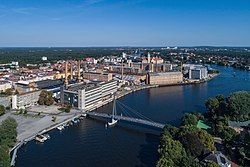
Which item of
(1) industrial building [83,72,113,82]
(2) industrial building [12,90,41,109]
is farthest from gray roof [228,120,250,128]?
(1) industrial building [83,72,113,82]

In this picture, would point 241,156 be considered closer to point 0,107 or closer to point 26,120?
point 26,120

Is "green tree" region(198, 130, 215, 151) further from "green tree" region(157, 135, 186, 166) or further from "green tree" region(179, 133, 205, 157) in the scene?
"green tree" region(157, 135, 186, 166)

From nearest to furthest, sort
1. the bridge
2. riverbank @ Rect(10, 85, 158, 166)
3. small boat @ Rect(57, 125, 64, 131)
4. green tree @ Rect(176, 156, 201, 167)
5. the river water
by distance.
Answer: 1. green tree @ Rect(176, 156, 201, 167)
2. the river water
3. riverbank @ Rect(10, 85, 158, 166)
4. the bridge
5. small boat @ Rect(57, 125, 64, 131)

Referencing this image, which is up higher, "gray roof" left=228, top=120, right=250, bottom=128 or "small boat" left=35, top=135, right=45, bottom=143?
"gray roof" left=228, top=120, right=250, bottom=128

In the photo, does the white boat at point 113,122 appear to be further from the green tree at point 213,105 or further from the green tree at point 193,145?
the green tree at point 193,145

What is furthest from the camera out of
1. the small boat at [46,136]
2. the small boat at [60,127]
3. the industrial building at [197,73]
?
the industrial building at [197,73]

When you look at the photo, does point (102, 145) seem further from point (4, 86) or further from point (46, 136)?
point (4, 86)

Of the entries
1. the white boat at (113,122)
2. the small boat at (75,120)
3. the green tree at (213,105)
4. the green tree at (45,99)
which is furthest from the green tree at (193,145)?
the green tree at (45,99)
